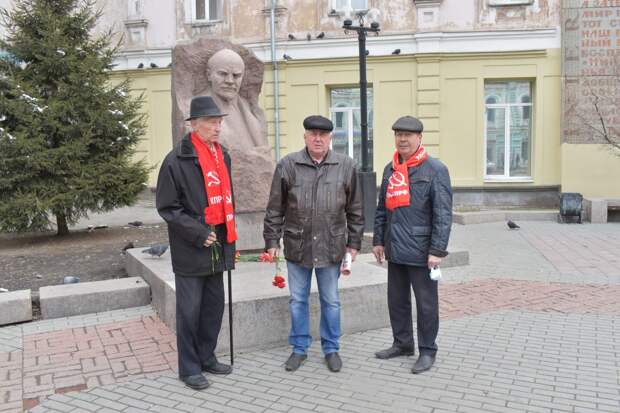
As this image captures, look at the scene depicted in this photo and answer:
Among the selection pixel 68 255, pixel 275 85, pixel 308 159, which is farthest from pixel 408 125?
pixel 275 85

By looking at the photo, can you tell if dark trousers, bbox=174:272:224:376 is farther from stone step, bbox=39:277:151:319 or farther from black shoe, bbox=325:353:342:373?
stone step, bbox=39:277:151:319

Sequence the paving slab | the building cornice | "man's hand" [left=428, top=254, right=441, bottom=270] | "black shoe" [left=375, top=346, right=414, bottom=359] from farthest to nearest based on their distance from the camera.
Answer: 1. the building cornice
2. "black shoe" [left=375, top=346, right=414, bottom=359]
3. "man's hand" [left=428, top=254, right=441, bottom=270]
4. the paving slab

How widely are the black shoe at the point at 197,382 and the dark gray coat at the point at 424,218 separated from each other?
159 cm

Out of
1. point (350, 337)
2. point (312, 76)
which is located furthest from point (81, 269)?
point (312, 76)

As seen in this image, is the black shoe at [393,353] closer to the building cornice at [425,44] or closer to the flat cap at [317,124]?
the flat cap at [317,124]

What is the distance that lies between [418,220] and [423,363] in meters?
1.04

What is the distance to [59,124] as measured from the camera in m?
10.5

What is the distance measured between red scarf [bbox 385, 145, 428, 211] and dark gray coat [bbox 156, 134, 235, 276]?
131cm

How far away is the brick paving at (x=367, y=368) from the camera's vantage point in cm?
408

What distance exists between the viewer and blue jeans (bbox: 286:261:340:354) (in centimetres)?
464

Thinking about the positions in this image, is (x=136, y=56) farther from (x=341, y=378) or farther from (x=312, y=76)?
(x=341, y=378)

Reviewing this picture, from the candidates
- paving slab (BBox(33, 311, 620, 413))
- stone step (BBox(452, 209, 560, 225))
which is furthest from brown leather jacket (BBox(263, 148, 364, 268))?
stone step (BBox(452, 209, 560, 225))

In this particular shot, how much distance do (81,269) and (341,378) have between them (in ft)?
15.7

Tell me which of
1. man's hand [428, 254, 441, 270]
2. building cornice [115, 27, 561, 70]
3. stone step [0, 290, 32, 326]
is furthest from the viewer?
building cornice [115, 27, 561, 70]
